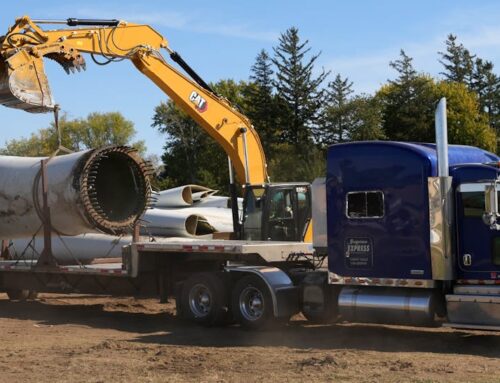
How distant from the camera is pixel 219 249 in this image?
13.2 meters

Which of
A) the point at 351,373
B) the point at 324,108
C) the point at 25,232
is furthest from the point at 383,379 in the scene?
the point at 324,108

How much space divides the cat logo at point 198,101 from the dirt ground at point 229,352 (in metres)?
4.92

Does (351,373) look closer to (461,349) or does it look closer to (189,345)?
(461,349)

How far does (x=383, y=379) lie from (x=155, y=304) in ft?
30.6

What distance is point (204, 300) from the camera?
44.4 ft

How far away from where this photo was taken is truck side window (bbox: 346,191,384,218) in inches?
454

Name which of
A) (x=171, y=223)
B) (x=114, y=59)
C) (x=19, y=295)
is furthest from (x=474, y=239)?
(x=19, y=295)

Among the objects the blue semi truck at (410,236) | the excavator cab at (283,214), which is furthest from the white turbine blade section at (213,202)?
the blue semi truck at (410,236)

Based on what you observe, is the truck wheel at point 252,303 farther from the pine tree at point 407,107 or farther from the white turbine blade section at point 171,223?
the pine tree at point 407,107

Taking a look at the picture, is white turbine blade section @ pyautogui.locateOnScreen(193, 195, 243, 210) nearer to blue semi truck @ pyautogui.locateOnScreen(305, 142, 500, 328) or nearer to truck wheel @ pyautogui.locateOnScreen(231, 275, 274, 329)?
truck wheel @ pyautogui.locateOnScreen(231, 275, 274, 329)

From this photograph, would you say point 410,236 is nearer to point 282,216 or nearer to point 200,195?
point 282,216

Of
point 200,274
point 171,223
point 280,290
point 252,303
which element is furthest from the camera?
point 171,223

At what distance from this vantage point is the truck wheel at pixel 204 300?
13.2 m

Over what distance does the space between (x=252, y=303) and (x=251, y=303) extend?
0.12ft
